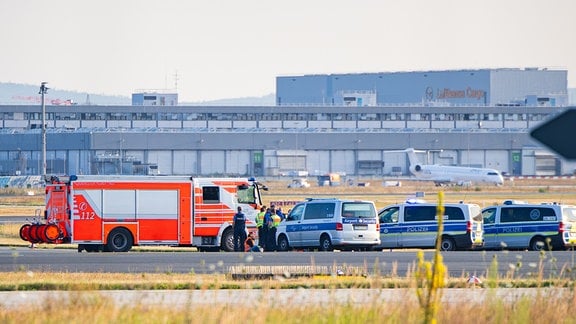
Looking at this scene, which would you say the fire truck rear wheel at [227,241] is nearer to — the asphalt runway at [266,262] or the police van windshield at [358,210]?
the police van windshield at [358,210]

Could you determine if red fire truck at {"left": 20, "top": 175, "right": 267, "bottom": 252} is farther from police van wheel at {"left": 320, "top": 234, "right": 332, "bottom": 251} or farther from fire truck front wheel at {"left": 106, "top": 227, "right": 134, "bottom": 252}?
police van wheel at {"left": 320, "top": 234, "right": 332, "bottom": 251}

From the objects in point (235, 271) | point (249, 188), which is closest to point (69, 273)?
point (235, 271)

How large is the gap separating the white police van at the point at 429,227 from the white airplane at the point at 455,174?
7488 cm

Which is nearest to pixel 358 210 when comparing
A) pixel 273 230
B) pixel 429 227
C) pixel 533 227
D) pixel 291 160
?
pixel 429 227

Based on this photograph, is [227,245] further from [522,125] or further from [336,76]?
[336,76]

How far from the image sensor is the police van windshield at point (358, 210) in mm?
39188

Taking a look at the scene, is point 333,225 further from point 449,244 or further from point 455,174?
point 455,174

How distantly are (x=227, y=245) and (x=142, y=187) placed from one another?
11.4 feet

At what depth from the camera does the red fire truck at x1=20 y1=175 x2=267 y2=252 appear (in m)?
38.6

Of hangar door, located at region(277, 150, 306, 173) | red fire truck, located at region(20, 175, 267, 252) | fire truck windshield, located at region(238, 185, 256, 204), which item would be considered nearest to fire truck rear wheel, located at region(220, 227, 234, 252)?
red fire truck, located at region(20, 175, 267, 252)

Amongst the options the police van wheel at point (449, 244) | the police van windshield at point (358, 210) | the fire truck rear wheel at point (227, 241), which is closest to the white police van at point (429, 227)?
the police van wheel at point (449, 244)

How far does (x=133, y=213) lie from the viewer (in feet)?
128

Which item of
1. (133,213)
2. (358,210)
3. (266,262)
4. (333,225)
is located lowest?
(266,262)

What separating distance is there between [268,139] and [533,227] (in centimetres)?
9152
